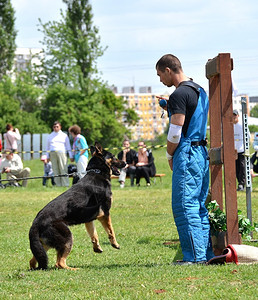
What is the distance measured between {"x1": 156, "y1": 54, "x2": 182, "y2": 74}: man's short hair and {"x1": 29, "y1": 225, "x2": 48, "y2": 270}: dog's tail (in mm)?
2303

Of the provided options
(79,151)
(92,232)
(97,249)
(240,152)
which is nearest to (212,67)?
(92,232)

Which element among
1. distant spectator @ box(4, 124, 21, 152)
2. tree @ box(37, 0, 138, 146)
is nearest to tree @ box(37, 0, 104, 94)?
tree @ box(37, 0, 138, 146)

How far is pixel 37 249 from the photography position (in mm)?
6938

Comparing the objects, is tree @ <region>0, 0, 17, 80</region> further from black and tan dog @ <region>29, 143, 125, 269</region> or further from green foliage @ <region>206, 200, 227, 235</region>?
green foliage @ <region>206, 200, 227, 235</region>

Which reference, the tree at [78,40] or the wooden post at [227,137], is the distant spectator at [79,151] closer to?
the wooden post at [227,137]

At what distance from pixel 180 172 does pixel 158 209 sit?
23.5 feet

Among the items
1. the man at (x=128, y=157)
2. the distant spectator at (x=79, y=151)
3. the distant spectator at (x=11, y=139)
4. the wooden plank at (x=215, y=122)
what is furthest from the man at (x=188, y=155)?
A: the distant spectator at (x=11, y=139)

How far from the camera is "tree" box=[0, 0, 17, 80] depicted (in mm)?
61031

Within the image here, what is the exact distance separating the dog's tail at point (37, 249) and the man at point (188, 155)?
1552mm

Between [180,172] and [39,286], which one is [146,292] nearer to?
[39,286]

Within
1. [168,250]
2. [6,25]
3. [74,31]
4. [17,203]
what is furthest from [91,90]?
[168,250]

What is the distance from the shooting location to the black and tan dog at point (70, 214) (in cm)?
704

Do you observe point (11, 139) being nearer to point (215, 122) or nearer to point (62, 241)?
point (62, 241)

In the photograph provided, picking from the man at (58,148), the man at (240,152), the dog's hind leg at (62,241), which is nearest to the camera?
the dog's hind leg at (62,241)
